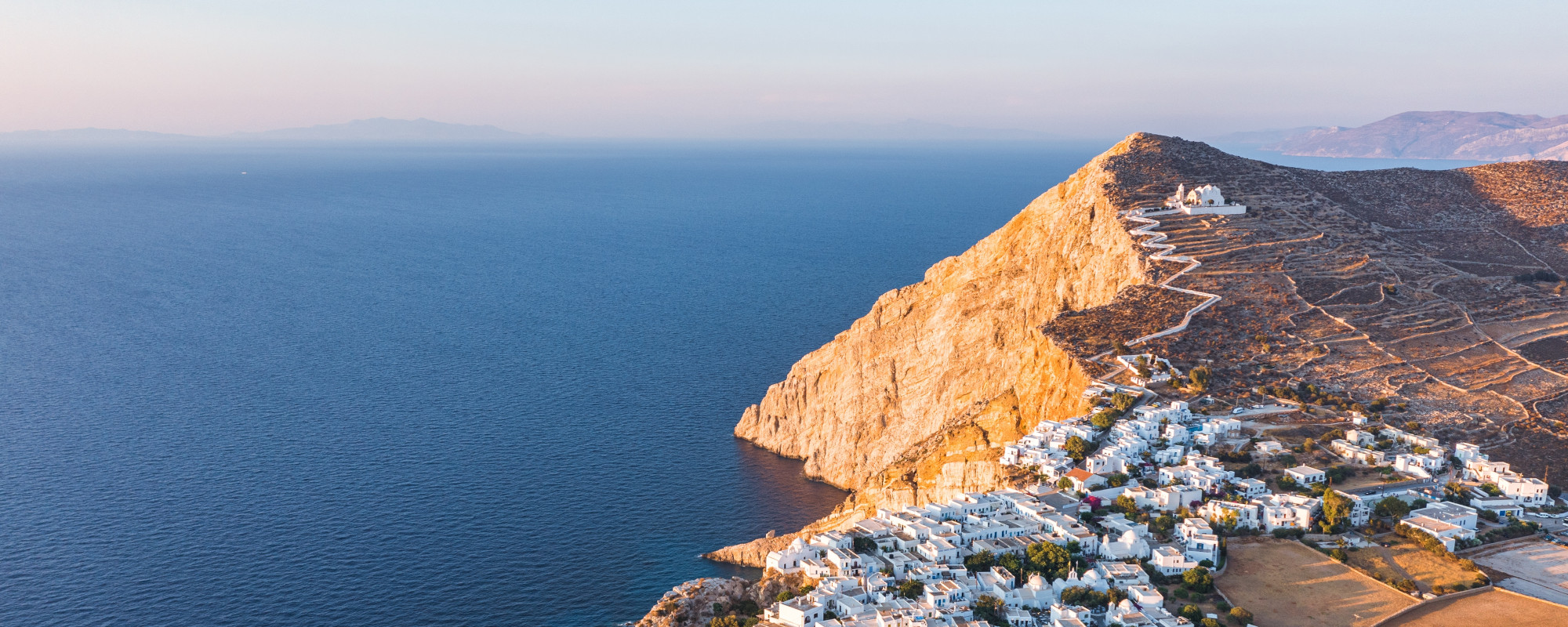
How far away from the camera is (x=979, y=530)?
57188mm

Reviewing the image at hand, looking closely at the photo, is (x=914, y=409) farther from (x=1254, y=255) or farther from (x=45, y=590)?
(x=45, y=590)

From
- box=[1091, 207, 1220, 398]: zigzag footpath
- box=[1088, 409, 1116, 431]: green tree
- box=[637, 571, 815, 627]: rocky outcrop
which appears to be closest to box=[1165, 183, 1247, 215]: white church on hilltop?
box=[1091, 207, 1220, 398]: zigzag footpath

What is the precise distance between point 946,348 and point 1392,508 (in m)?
43.9

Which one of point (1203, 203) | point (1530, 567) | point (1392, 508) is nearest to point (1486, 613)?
point (1530, 567)

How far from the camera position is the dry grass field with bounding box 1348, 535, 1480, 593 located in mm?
53844

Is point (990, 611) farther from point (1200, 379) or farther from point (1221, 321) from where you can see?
point (1221, 321)

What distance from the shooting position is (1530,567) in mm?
55562

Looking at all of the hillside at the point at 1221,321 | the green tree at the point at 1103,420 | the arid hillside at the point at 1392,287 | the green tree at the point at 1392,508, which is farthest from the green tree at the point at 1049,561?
the arid hillside at the point at 1392,287

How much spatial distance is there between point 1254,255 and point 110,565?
304 ft

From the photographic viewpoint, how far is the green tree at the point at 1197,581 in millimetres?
52531

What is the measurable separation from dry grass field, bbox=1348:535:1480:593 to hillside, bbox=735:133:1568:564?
734 inches

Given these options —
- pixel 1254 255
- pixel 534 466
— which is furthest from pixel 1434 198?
pixel 534 466

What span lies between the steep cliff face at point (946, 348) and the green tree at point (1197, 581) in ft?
104

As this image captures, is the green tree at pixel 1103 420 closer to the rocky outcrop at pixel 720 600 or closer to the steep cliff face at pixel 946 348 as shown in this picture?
the steep cliff face at pixel 946 348
